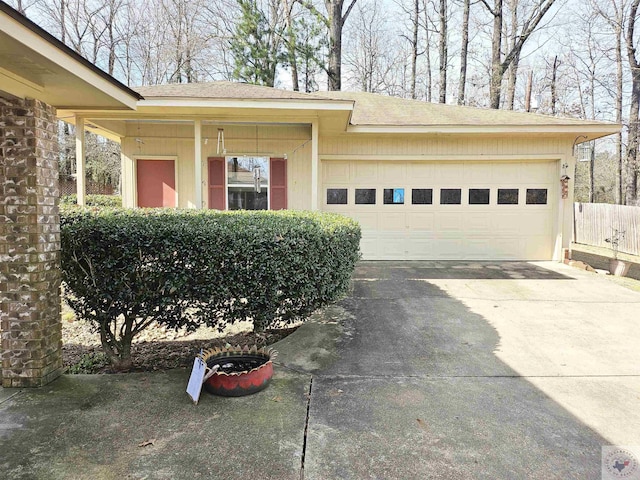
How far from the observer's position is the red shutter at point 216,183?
330 inches

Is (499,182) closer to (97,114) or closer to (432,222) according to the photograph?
(432,222)

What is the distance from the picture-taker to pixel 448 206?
8984 millimetres

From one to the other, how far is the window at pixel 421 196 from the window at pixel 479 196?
871 millimetres

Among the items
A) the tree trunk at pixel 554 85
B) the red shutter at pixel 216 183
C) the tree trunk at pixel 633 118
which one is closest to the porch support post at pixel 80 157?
the red shutter at pixel 216 183

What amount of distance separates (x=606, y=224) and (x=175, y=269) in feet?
42.3

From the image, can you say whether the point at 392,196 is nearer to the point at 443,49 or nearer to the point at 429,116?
the point at 429,116

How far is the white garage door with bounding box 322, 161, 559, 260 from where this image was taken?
8.88m

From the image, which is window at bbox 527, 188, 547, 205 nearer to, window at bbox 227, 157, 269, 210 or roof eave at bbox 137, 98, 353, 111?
roof eave at bbox 137, 98, 353, 111

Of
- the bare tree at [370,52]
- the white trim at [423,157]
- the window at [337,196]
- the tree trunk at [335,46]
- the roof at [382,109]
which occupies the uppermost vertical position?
the bare tree at [370,52]

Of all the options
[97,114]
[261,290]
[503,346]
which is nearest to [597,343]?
[503,346]

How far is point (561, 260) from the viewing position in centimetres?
882

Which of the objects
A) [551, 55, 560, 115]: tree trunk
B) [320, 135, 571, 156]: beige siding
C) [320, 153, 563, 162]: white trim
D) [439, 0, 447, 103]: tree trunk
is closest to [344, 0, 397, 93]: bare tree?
[439, 0, 447, 103]: tree trunk

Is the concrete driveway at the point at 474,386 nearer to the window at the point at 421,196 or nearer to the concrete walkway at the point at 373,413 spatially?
the concrete walkway at the point at 373,413

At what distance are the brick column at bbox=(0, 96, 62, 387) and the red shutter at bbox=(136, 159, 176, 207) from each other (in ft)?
17.4
